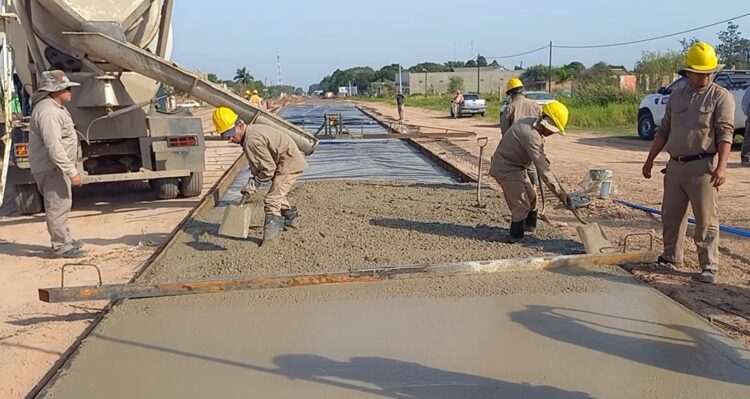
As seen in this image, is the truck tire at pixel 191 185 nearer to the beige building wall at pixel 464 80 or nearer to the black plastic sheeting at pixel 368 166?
the black plastic sheeting at pixel 368 166

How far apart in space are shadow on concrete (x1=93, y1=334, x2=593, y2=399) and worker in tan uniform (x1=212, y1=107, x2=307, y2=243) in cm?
229

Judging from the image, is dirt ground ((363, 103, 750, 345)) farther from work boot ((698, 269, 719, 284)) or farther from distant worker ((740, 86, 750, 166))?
distant worker ((740, 86, 750, 166))

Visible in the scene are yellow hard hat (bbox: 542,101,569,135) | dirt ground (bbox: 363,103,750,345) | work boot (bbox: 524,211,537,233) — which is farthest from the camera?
work boot (bbox: 524,211,537,233)

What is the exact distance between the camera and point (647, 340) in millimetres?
3756

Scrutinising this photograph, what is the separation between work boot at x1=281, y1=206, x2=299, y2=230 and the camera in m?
6.37

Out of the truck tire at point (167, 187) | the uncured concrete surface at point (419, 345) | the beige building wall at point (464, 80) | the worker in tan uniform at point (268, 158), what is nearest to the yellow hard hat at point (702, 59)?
the uncured concrete surface at point (419, 345)

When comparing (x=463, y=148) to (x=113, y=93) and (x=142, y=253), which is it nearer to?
(x=113, y=93)

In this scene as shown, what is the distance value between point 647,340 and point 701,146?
1739mm

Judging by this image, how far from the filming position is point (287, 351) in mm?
3729

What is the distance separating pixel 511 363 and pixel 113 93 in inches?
239

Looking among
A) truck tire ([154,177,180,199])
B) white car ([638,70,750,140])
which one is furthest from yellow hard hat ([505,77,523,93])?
white car ([638,70,750,140])

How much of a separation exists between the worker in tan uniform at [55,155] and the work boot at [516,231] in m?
3.92

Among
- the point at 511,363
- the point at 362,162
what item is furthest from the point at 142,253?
the point at 362,162

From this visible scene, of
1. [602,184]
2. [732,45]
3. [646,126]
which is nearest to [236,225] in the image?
[602,184]
